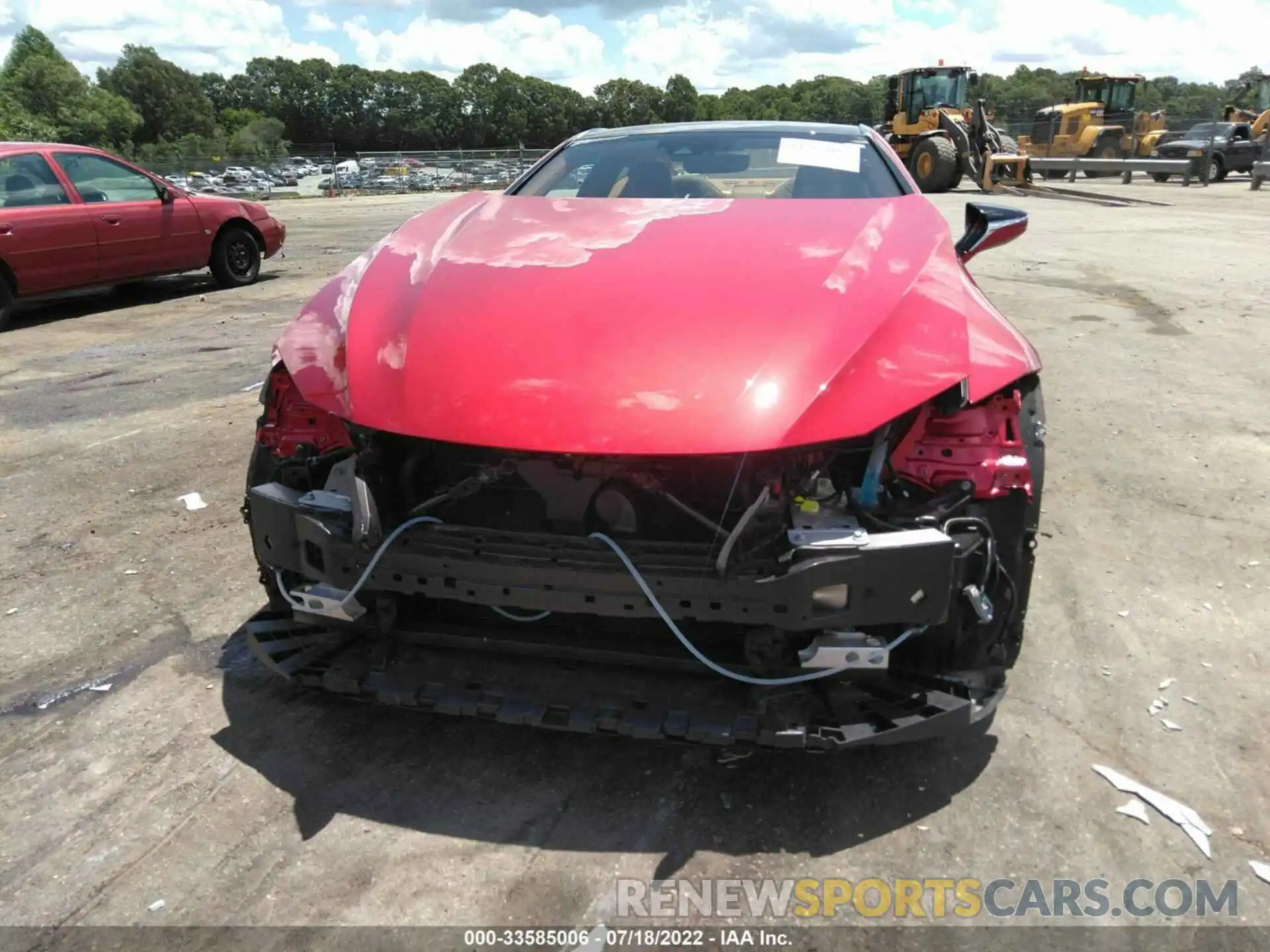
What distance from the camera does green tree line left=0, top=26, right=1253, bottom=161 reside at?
72.0 meters

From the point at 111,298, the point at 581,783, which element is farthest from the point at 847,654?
the point at 111,298

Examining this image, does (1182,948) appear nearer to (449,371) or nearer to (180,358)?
(449,371)

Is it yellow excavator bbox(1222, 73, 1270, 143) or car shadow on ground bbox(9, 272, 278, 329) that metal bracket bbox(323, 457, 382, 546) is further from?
yellow excavator bbox(1222, 73, 1270, 143)

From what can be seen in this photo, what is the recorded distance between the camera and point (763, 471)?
2225 mm

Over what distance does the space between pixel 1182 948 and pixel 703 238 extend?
2.15 metres

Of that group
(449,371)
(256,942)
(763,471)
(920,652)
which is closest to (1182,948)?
(920,652)

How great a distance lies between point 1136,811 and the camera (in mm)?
2242

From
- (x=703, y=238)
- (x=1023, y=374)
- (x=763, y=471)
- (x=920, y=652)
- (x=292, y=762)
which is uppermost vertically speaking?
(x=703, y=238)

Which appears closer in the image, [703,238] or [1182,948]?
[1182,948]

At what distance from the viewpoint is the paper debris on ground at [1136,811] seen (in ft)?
7.27

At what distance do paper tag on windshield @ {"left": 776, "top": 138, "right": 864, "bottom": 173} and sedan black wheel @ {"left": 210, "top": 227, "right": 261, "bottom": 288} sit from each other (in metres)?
7.82

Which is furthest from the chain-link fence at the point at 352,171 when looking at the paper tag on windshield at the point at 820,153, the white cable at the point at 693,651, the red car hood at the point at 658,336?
the white cable at the point at 693,651

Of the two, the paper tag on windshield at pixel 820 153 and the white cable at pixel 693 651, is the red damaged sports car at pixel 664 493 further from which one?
the paper tag on windshield at pixel 820 153

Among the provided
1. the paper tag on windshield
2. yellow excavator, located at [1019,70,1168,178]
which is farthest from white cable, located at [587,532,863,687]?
yellow excavator, located at [1019,70,1168,178]
